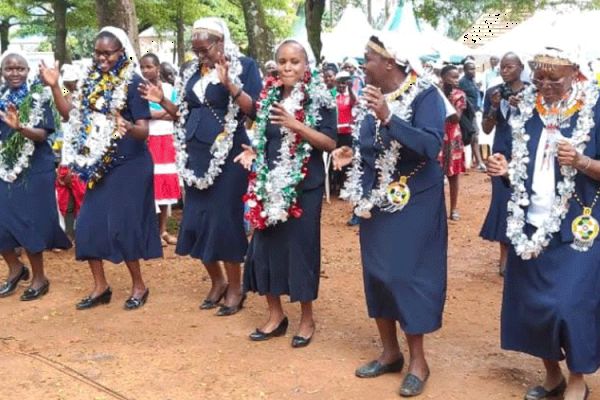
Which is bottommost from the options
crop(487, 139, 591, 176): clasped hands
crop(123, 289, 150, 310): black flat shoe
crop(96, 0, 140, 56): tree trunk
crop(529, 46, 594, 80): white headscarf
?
crop(123, 289, 150, 310): black flat shoe

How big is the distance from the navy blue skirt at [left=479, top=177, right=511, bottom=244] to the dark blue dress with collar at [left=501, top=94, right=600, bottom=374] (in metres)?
2.96

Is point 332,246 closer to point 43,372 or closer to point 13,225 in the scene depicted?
point 13,225

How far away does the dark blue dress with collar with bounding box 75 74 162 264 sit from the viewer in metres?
6.31

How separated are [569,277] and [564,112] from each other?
2.97ft

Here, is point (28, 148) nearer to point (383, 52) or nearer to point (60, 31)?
point (383, 52)

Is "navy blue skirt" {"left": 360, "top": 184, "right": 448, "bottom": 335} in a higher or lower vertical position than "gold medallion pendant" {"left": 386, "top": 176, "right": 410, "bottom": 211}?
lower

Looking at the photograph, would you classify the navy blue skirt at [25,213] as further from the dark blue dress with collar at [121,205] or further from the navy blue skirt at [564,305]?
the navy blue skirt at [564,305]

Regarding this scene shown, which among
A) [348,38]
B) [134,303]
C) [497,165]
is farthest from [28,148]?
[348,38]

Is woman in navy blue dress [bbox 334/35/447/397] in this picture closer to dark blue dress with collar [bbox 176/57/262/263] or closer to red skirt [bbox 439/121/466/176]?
dark blue dress with collar [bbox 176/57/262/263]

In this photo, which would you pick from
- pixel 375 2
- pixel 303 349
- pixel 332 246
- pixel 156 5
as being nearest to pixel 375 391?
pixel 303 349

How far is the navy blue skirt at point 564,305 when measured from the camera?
167 inches

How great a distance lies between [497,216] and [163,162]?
384cm

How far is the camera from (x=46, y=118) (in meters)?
6.76

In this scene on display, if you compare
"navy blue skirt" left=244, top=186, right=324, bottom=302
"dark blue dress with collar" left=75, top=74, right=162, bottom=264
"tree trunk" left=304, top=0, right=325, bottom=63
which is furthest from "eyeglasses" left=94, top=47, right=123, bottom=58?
"tree trunk" left=304, top=0, right=325, bottom=63
